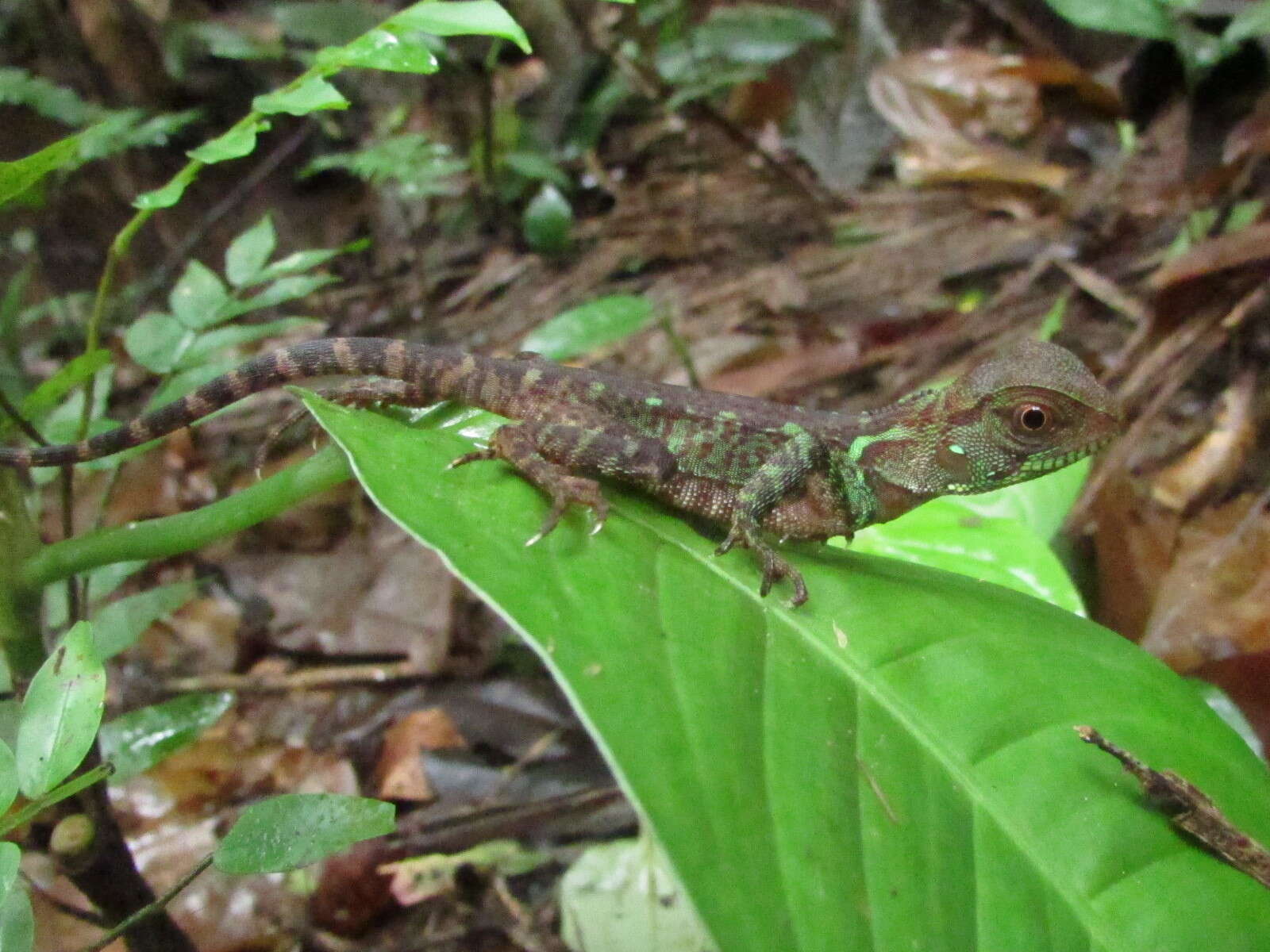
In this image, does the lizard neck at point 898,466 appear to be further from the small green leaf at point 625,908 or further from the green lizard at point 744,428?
the small green leaf at point 625,908

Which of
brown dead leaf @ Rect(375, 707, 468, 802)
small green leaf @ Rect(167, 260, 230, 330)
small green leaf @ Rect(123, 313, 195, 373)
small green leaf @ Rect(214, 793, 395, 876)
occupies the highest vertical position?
small green leaf @ Rect(167, 260, 230, 330)

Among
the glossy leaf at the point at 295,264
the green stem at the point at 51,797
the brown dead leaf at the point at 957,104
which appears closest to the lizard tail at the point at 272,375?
the glossy leaf at the point at 295,264

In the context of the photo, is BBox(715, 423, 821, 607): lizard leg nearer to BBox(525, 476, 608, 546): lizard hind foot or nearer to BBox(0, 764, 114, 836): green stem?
BBox(525, 476, 608, 546): lizard hind foot

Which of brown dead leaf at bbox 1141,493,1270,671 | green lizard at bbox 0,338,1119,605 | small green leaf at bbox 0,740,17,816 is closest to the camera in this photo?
small green leaf at bbox 0,740,17,816

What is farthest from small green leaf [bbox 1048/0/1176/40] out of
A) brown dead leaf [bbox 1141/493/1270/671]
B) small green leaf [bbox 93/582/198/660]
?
small green leaf [bbox 93/582/198/660]

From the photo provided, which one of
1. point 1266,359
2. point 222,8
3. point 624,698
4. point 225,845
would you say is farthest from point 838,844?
point 222,8

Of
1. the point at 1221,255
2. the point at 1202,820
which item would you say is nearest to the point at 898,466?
the point at 1202,820

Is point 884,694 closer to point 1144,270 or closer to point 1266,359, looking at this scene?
point 1266,359
